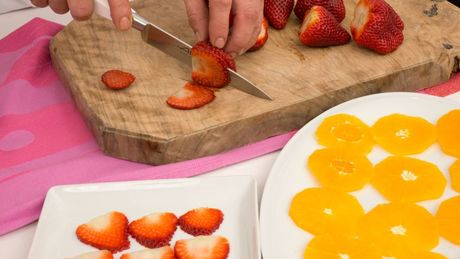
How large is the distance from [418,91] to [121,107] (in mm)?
651

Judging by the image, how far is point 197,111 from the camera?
3.64 feet

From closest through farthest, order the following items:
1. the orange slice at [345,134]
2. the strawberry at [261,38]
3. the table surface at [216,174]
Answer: the table surface at [216,174] → the orange slice at [345,134] → the strawberry at [261,38]

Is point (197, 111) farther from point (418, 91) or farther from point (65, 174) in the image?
point (418, 91)

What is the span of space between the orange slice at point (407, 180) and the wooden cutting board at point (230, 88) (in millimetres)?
216

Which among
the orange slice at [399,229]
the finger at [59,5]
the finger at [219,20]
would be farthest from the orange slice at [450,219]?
the finger at [59,5]

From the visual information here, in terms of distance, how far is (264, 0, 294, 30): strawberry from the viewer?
52.5 inches

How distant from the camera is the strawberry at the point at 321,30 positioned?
125 centimetres

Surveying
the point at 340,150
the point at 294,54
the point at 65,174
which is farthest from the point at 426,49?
the point at 65,174

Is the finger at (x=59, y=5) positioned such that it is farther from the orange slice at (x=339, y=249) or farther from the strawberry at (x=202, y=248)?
the orange slice at (x=339, y=249)

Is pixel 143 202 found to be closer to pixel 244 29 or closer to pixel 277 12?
pixel 244 29

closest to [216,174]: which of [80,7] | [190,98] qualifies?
[190,98]

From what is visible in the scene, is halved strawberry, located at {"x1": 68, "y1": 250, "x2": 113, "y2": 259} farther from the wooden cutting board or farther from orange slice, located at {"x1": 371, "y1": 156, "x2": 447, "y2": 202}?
orange slice, located at {"x1": 371, "y1": 156, "x2": 447, "y2": 202}

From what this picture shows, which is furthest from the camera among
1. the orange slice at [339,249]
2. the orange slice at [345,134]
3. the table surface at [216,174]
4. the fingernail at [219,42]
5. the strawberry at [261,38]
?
the strawberry at [261,38]

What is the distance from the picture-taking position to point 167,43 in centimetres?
120
